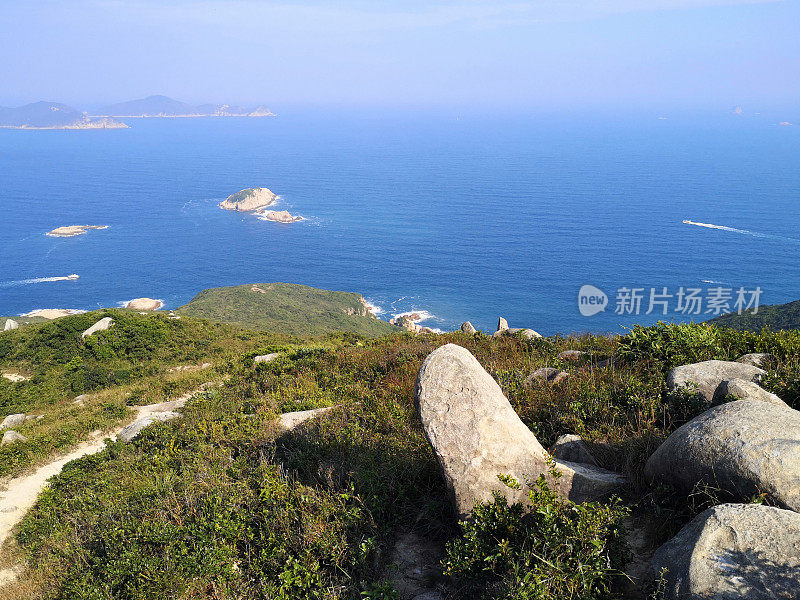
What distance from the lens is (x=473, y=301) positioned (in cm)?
11094

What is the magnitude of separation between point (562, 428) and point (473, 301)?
103 meters

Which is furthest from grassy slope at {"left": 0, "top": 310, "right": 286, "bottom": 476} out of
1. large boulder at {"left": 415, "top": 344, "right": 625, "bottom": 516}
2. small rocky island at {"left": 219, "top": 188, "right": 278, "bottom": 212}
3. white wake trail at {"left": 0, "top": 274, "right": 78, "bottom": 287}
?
small rocky island at {"left": 219, "top": 188, "right": 278, "bottom": 212}

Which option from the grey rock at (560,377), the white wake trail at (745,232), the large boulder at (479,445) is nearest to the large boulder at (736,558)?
the large boulder at (479,445)

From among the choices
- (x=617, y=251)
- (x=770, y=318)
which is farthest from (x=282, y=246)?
(x=770, y=318)

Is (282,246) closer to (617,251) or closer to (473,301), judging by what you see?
(473,301)

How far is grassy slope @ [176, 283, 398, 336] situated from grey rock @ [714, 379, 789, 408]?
202ft

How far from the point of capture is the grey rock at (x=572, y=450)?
786 cm

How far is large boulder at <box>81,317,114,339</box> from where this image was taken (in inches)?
1185

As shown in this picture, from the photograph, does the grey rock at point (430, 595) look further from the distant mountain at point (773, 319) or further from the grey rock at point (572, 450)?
the distant mountain at point (773, 319)

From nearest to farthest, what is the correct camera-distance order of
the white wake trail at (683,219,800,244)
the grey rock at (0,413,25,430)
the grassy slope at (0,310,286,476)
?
1. the grassy slope at (0,310,286,476)
2. the grey rock at (0,413,25,430)
3. the white wake trail at (683,219,800,244)

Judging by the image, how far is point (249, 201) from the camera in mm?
182625

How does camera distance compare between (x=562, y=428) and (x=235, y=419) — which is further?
(x=235, y=419)

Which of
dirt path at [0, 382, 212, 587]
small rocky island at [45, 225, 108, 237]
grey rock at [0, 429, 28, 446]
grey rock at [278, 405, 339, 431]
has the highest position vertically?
grey rock at [278, 405, 339, 431]

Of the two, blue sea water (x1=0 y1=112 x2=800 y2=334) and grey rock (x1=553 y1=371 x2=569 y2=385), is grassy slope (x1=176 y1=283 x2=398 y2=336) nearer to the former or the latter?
blue sea water (x1=0 y1=112 x2=800 y2=334)
